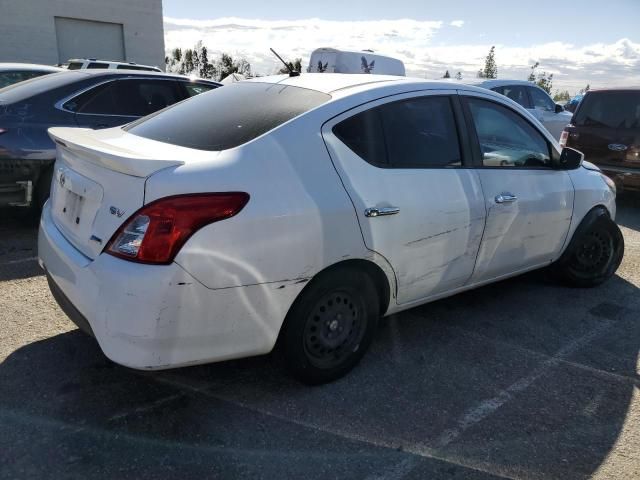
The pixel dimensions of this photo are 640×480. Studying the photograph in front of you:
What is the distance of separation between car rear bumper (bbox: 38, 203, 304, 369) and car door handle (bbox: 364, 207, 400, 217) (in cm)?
53

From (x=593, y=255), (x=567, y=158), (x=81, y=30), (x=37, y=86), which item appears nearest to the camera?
(x=567, y=158)

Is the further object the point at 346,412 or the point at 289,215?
the point at 346,412

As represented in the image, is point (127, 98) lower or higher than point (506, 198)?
higher

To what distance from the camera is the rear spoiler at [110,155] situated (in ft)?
7.71

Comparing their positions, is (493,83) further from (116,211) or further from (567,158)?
(116,211)

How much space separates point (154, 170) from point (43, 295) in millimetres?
2163

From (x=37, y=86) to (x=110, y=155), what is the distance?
3.52m

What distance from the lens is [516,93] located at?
10367mm

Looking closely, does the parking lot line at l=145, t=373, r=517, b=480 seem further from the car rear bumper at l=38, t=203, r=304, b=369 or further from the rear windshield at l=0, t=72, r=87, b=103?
the rear windshield at l=0, t=72, r=87, b=103

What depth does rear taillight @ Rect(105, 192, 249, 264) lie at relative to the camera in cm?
226

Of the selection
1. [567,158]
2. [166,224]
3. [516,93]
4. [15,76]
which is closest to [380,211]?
[166,224]

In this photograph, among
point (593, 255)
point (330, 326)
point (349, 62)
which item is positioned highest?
point (349, 62)

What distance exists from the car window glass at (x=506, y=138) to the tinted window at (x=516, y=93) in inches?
256

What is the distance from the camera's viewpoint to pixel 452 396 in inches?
116
